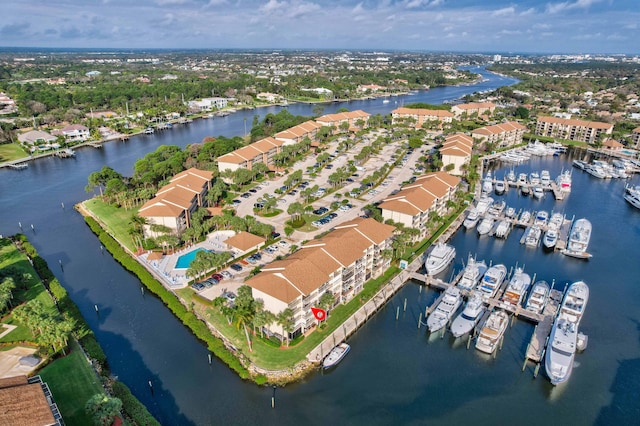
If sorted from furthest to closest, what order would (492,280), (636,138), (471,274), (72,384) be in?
(636,138), (471,274), (492,280), (72,384)

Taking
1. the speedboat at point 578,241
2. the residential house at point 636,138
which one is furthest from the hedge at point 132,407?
the residential house at point 636,138

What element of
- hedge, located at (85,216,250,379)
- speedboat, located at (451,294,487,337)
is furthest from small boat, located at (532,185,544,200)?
hedge, located at (85,216,250,379)

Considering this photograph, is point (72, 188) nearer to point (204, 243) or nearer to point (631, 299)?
point (204, 243)

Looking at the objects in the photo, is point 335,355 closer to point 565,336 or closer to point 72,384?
point 565,336

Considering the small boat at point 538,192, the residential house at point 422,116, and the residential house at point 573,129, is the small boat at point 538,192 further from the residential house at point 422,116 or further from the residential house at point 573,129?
the residential house at point 422,116

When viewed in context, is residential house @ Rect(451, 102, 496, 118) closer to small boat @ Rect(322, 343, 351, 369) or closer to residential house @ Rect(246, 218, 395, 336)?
residential house @ Rect(246, 218, 395, 336)

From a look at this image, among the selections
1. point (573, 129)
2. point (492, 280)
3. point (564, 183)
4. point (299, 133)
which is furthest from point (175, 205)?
point (573, 129)

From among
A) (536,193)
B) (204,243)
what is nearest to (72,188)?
(204,243)
